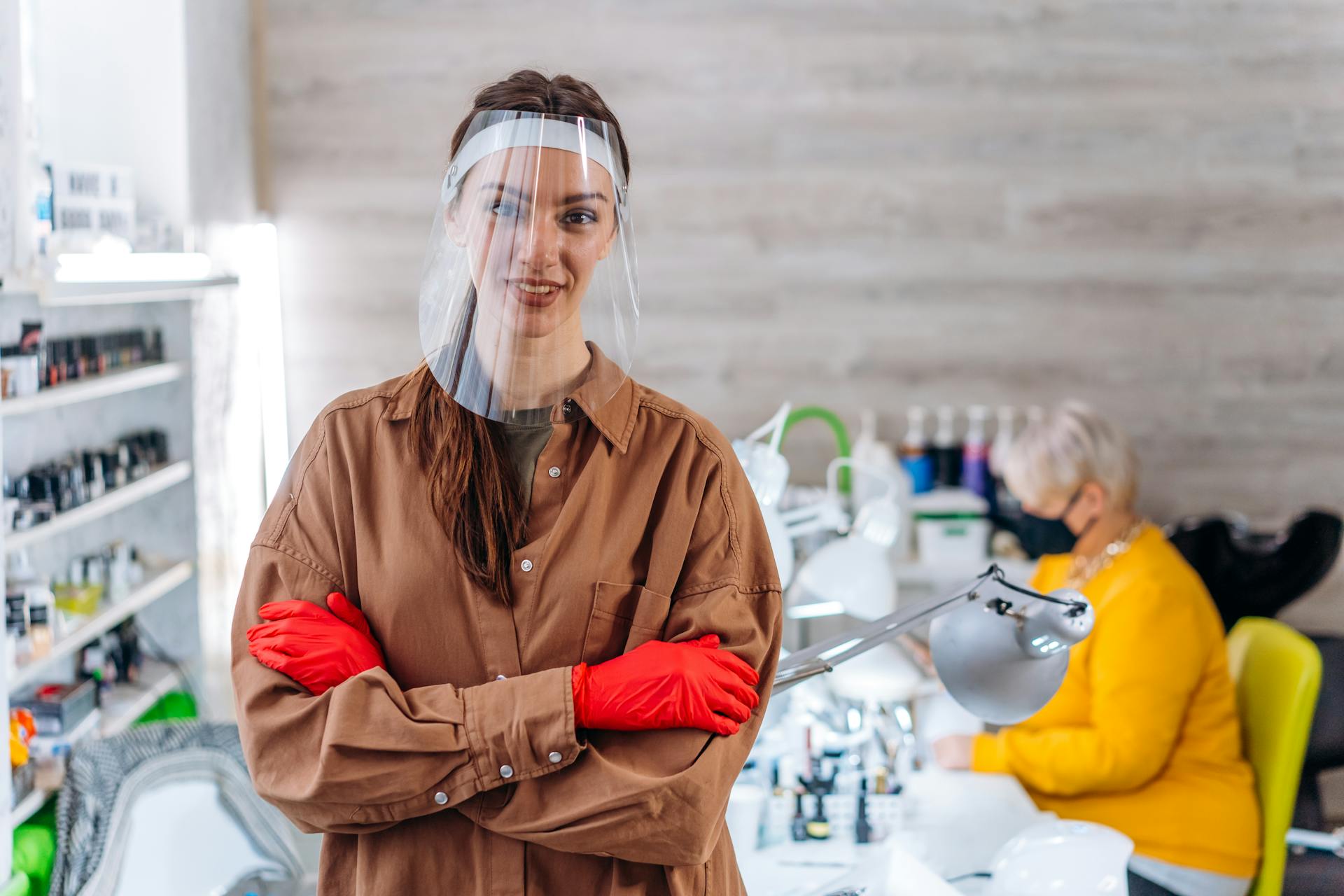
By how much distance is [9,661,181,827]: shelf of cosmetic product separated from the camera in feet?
6.79

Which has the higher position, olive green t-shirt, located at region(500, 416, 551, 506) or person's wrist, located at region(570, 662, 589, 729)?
olive green t-shirt, located at region(500, 416, 551, 506)

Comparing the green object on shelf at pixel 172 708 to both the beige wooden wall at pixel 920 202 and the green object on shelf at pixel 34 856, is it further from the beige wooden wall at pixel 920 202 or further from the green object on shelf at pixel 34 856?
the beige wooden wall at pixel 920 202

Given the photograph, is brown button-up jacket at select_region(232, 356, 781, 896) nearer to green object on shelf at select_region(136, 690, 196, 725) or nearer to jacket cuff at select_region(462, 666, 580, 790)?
jacket cuff at select_region(462, 666, 580, 790)

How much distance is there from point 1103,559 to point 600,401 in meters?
1.49

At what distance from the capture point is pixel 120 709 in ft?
8.11

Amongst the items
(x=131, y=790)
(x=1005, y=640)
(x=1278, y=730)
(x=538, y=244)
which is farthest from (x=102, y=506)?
(x=1278, y=730)

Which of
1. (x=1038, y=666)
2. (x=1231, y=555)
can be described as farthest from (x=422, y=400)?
(x=1231, y=555)

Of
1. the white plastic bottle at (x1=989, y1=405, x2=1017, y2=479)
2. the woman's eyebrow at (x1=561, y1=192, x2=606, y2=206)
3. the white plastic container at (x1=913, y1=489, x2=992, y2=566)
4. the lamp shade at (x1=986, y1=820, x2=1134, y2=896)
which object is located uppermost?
the woman's eyebrow at (x1=561, y1=192, x2=606, y2=206)

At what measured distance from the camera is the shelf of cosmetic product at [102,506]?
79.6 inches

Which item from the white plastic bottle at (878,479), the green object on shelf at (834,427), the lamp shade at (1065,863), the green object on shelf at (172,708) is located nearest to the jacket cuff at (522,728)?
the lamp shade at (1065,863)

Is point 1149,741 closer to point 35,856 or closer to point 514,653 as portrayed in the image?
point 514,653

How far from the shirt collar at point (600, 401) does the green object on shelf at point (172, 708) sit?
2.01 m

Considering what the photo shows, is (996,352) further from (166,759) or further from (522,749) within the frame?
(522,749)

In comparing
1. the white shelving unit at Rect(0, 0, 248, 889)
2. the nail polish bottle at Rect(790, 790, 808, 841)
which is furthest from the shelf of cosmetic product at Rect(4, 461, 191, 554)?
the nail polish bottle at Rect(790, 790, 808, 841)
